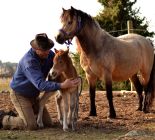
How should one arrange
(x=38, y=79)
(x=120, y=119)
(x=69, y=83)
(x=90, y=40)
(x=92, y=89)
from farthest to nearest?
(x=92, y=89), (x=90, y=40), (x=120, y=119), (x=38, y=79), (x=69, y=83)

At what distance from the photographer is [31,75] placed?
7.29m

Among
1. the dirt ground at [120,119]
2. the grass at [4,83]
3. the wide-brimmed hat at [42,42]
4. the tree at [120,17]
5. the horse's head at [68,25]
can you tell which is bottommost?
the dirt ground at [120,119]

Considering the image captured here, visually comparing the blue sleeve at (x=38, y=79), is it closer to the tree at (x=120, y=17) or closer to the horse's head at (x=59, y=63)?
the horse's head at (x=59, y=63)

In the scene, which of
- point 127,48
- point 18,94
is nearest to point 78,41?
point 127,48

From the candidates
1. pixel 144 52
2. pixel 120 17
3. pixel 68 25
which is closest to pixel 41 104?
pixel 68 25

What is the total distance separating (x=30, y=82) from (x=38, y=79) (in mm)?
568

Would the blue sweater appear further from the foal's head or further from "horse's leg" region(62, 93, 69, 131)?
"horse's leg" region(62, 93, 69, 131)

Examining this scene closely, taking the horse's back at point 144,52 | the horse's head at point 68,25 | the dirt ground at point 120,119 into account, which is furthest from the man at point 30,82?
the horse's back at point 144,52

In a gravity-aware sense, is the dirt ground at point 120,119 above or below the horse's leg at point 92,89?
below

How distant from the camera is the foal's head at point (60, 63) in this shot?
7137mm

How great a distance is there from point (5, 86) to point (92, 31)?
1336 cm

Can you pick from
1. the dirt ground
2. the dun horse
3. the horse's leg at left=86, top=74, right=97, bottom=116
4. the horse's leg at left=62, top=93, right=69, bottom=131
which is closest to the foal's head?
the dun horse

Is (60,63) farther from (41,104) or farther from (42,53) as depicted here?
(41,104)

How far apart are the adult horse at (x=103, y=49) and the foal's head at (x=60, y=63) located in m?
1.25
